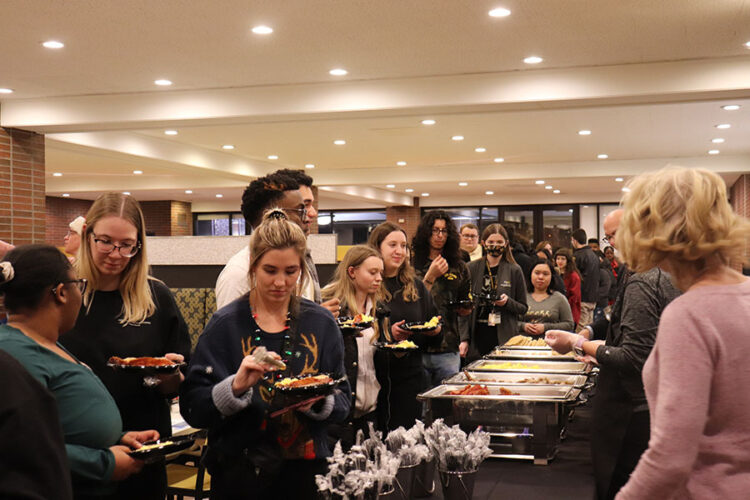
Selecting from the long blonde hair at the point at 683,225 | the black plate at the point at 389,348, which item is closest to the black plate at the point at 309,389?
the long blonde hair at the point at 683,225

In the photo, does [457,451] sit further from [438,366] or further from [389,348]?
[438,366]

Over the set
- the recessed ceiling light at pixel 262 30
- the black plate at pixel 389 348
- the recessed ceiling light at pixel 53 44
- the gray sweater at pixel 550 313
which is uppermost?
the recessed ceiling light at pixel 262 30

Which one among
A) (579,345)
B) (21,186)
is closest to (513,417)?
(579,345)

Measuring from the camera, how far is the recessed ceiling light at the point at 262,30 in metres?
5.42

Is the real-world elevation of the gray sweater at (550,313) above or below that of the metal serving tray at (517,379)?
above

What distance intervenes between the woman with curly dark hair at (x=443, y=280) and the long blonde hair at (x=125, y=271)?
207 cm

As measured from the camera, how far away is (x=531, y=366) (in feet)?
12.6

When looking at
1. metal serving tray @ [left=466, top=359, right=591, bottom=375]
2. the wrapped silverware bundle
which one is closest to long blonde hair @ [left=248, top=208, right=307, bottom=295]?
the wrapped silverware bundle

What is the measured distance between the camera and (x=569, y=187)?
53.8 ft

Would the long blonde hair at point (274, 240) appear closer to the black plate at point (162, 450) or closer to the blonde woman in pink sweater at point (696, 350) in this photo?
the black plate at point (162, 450)

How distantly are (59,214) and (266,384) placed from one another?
1815 cm

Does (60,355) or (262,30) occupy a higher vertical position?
(262,30)

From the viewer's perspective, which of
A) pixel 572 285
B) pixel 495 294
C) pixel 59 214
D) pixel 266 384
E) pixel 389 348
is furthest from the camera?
pixel 59 214

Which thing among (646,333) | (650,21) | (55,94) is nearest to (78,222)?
(646,333)
